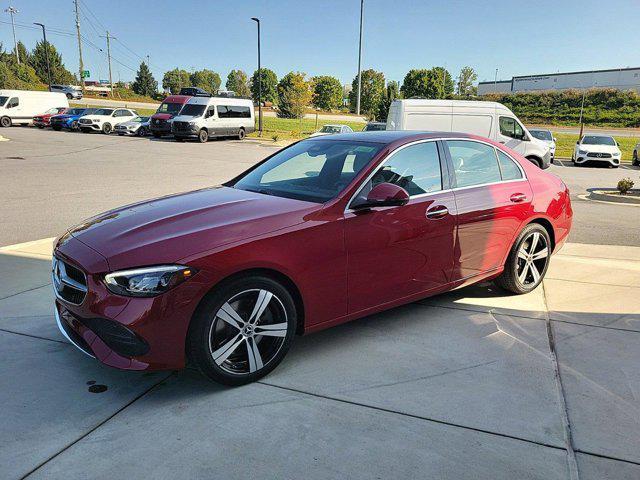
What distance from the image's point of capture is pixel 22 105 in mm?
36156

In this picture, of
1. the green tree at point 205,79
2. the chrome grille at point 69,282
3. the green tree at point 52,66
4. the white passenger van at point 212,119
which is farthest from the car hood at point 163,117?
the green tree at point 205,79

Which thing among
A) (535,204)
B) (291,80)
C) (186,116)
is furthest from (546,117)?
(535,204)

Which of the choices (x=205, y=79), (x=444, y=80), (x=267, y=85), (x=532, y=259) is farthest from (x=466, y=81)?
(x=532, y=259)

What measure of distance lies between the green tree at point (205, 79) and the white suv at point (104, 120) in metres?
124

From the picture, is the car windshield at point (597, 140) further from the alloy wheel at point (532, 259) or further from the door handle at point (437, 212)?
the door handle at point (437, 212)

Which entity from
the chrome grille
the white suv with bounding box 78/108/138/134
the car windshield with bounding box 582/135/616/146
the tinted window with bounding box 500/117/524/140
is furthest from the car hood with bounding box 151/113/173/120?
the chrome grille

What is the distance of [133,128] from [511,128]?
994 inches

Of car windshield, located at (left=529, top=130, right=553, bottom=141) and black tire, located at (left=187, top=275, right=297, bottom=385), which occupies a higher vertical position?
car windshield, located at (left=529, top=130, right=553, bottom=141)

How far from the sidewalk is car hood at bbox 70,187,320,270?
87 centimetres

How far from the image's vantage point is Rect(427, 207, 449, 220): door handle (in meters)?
3.91

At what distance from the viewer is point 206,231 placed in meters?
3.05

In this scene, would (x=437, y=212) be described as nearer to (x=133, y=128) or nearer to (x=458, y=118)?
(x=458, y=118)

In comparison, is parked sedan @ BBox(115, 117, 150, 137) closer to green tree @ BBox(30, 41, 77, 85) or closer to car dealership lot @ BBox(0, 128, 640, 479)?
car dealership lot @ BBox(0, 128, 640, 479)

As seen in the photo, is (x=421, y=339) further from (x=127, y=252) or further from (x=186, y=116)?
(x=186, y=116)
